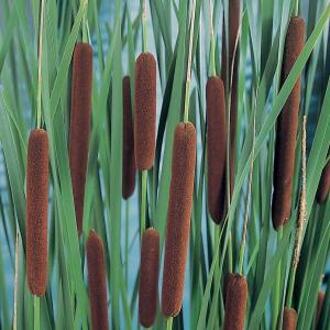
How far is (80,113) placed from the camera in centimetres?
72

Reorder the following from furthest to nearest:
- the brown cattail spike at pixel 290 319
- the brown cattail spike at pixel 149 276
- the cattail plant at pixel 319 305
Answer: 1. the cattail plant at pixel 319 305
2. the brown cattail spike at pixel 290 319
3. the brown cattail spike at pixel 149 276

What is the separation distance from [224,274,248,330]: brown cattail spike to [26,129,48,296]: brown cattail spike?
0.21 meters

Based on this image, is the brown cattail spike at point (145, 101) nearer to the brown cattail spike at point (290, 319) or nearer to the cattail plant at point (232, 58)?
the cattail plant at point (232, 58)

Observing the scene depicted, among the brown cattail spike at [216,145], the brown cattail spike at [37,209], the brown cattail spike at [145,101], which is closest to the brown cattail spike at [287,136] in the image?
the brown cattail spike at [216,145]

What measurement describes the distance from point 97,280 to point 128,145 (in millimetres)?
159

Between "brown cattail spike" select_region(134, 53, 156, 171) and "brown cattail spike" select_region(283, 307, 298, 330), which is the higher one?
"brown cattail spike" select_region(134, 53, 156, 171)

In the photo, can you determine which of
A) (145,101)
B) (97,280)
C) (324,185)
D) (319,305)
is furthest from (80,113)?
(319,305)

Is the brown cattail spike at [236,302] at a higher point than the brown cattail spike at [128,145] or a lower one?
lower

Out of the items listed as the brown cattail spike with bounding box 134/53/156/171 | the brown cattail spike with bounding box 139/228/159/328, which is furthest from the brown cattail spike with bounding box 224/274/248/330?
the brown cattail spike with bounding box 134/53/156/171

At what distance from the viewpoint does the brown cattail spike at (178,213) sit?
2.05 ft

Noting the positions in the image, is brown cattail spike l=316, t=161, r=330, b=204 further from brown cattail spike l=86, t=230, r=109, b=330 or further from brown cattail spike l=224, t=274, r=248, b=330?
brown cattail spike l=86, t=230, r=109, b=330

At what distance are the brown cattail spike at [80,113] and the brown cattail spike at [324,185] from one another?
292 millimetres

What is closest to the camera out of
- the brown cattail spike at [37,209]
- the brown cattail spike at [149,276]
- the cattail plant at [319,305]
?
the brown cattail spike at [37,209]

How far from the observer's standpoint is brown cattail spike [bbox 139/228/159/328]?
2.42 ft
